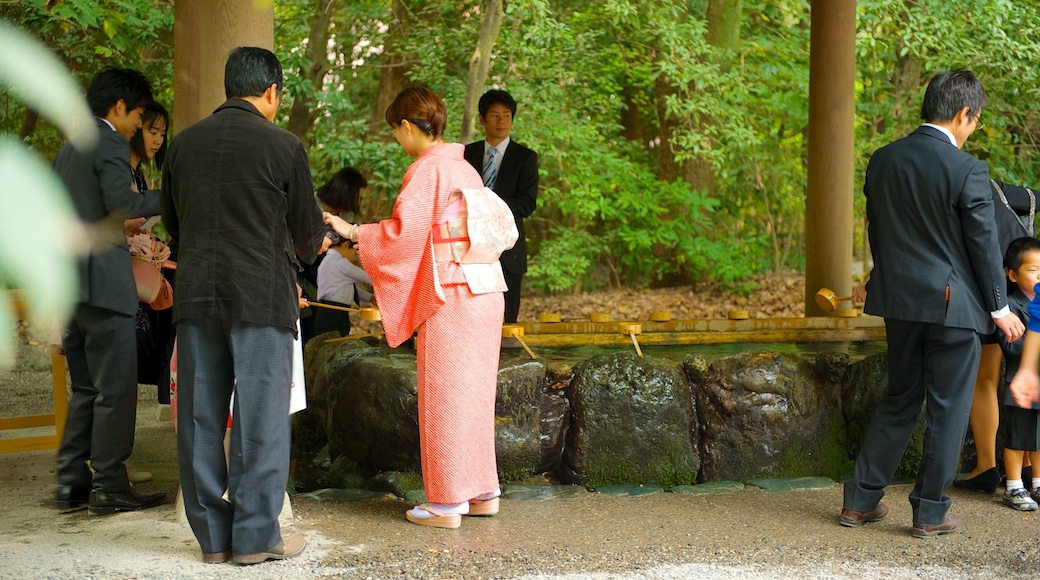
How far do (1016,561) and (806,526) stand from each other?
804mm

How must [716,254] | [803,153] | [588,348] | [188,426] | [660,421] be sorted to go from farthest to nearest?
1. [803,153]
2. [716,254]
3. [588,348]
4. [660,421]
5. [188,426]

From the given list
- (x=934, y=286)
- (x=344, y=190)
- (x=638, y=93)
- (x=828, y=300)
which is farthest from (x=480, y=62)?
(x=934, y=286)

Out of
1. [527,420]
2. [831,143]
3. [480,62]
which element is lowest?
[527,420]

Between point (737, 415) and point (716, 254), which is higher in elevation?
point (716, 254)

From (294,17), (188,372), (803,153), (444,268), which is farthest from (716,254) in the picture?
(188,372)

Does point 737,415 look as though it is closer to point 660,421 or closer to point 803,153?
point 660,421

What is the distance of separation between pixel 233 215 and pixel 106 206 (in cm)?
84

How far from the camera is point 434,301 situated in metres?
3.99

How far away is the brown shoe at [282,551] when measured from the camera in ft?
11.2

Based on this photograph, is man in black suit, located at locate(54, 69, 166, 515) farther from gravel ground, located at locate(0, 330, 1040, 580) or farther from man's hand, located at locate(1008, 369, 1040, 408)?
man's hand, located at locate(1008, 369, 1040, 408)

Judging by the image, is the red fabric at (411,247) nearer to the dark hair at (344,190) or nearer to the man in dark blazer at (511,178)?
the dark hair at (344,190)

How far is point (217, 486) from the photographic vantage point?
3451 millimetres

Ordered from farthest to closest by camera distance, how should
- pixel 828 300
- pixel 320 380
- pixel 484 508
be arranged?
1. pixel 828 300
2. pixel 320 380
3. pixel 484 508

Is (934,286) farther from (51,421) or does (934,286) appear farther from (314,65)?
(314,65)
